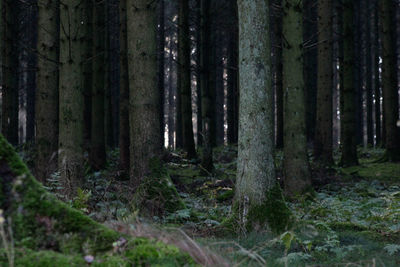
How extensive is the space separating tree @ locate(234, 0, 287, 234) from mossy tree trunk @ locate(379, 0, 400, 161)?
1138 centimetres

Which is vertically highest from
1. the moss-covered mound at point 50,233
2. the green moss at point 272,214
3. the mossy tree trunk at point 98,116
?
the mossy tree trunk at point 98,116

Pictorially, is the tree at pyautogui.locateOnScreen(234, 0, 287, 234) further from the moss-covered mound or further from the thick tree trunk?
the moss-covered mound

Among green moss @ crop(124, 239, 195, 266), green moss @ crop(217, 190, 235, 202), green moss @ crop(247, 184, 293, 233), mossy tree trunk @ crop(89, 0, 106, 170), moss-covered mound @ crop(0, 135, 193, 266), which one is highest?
mossy tree trunk @ crop(89, 0, 106, 170)

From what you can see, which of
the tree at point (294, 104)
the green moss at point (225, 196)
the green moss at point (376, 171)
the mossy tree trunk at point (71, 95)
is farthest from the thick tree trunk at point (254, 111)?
the green moss at point (376, 171)

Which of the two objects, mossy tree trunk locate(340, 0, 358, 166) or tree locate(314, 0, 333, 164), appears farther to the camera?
mossy tree trunk locate(340, 0, 358, 166)

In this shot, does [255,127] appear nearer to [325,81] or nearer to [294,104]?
[294,104]

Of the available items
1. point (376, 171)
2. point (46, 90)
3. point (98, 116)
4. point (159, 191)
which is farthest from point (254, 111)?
point (376, 171)

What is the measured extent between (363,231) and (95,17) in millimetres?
12845

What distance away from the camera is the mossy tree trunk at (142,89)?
8.23 meters

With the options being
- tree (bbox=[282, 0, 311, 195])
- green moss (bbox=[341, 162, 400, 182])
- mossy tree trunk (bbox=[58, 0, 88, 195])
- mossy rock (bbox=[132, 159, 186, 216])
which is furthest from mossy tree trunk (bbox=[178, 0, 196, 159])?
mossy rock (bbox=[132, 159, 186, 216])

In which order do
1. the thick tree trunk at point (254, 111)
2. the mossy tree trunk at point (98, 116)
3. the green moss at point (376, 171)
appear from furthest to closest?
1. the mossy tree trunk at point (98, 116)
2. the green moss at point (376, 171)
3. the thick tree trunk at point (254, 111)

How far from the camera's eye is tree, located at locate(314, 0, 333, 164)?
14.6m

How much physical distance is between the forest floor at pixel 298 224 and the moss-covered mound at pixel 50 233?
0.33m

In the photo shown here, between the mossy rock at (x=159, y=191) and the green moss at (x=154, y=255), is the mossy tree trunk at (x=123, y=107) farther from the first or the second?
the green moss at (x=154, y=255)
